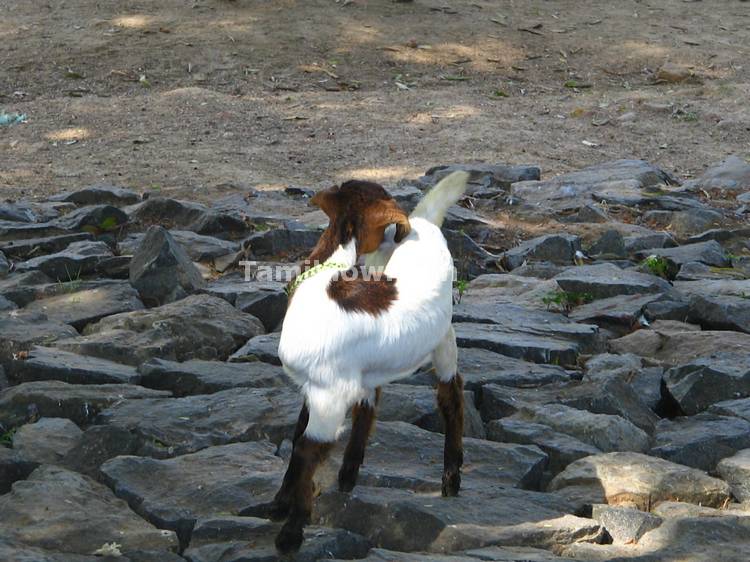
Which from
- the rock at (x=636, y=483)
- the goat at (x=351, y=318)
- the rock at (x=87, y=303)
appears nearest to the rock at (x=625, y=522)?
the rock at (x=636, y=483)

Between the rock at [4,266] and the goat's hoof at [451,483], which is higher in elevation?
the goat's hoof at [451,483]

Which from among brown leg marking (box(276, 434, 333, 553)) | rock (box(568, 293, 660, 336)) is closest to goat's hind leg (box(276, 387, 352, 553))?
brown leg marking (box(276, 434, 333, 553))

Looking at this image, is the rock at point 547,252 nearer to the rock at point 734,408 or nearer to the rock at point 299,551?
the rock at point 734,408

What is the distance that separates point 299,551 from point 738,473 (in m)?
1.66

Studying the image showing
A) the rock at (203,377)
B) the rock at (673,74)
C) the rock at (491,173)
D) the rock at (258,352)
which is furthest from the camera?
the rock at (673,74)

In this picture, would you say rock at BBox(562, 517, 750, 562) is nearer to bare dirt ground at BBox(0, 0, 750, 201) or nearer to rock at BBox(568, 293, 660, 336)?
rock at BBox(568, 293, 660, 336)

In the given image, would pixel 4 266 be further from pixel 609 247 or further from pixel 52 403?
pixel 609 247

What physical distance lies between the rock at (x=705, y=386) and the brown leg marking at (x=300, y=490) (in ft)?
6.80

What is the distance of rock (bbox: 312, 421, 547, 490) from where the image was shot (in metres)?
3.64

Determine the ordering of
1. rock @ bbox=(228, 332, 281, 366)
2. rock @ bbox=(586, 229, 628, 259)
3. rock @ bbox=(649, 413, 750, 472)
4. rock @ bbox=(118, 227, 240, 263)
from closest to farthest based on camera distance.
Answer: rock @ bbox=(649, 413, 750, 472)
rock @ bbox=(228, 332, 281, 366)
rock @ bbox=(118, 227, 240, 263)
rock @ bbox=(586, 229, 628, 259)

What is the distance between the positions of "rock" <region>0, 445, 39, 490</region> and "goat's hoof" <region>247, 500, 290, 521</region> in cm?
84

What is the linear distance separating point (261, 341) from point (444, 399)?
5.54 ft

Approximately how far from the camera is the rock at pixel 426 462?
3.64m

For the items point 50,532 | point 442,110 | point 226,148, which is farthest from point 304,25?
point 50,532
